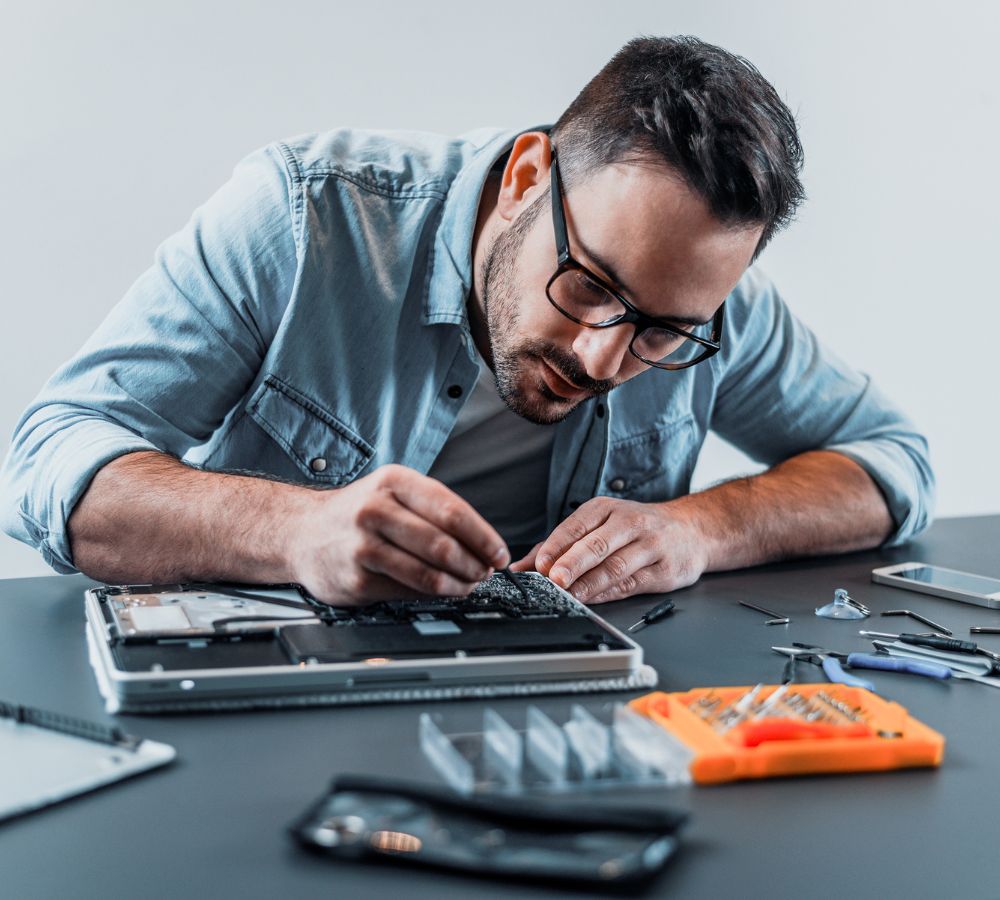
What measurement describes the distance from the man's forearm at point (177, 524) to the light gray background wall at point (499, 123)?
51.1 inches

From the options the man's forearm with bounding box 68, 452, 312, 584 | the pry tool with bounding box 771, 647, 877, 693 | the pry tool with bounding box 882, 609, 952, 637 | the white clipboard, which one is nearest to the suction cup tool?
the pry tool with bounding box 882, 609, 952, 637

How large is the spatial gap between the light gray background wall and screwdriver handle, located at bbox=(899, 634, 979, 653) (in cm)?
177

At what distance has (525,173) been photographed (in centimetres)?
143

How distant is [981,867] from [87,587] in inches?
34.7

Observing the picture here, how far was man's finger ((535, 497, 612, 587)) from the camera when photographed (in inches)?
48.6

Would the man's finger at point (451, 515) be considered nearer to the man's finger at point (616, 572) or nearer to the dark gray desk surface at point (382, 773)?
the dark gray desk surface at point (382, 773)

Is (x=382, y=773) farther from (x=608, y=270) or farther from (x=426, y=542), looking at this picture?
(x=608, y=270)

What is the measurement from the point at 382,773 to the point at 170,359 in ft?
2.46

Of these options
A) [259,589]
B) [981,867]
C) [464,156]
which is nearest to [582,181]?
[464,156]

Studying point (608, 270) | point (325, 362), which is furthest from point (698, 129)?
point (325, 362)

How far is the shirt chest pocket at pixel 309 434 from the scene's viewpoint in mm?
1469

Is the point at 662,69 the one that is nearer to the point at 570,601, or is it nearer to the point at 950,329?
the point at 570,601

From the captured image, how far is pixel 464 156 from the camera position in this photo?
1620 mm

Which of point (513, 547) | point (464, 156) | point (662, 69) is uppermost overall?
point (662, 69)
